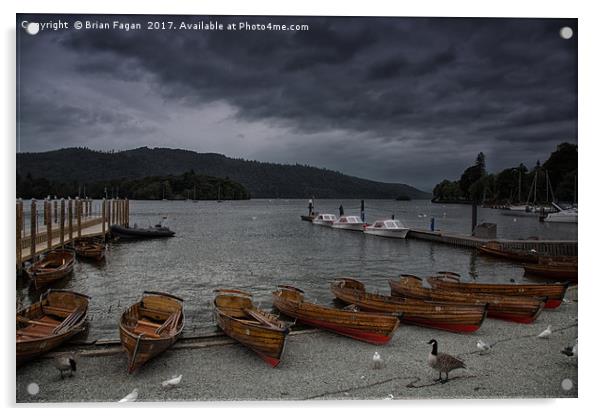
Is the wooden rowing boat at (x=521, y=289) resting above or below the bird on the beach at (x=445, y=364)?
above

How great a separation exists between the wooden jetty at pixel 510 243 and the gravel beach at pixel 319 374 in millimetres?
8880

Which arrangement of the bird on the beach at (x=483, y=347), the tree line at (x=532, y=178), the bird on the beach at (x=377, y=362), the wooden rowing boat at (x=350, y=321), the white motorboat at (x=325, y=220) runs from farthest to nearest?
the white motorboat at (x=325, y=220) < the wooden rowing boat at (x=350, y=321) < the bird on the beach at (x=483, y=347) < the tree line at (x=532, y=178) < the bird on the beach at (x=377, y=362)

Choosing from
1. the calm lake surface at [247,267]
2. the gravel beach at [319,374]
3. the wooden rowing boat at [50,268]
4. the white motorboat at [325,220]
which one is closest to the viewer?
the gravel beach at [319,374]

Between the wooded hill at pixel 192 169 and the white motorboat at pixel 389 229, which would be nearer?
the wooded hill at pixel 192 169

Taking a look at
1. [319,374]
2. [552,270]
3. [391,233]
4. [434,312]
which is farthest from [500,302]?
[391,233]

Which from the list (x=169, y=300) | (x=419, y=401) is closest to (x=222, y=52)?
(x=169, y=300)

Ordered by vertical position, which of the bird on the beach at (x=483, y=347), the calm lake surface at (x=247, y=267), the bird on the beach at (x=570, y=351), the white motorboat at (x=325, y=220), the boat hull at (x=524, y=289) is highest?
the white motorboat at (x=325, y=220)

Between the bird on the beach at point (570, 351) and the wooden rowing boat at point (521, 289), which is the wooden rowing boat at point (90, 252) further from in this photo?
the bird on the beach at point (570, 351)

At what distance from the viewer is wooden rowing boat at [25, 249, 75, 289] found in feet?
42.7

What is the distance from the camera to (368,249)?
2484cm

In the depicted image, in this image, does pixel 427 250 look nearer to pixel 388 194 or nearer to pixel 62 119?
pixel 388 194

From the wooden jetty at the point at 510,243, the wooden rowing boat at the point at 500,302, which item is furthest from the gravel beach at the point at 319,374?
the wooden jetty at the point at 510,243

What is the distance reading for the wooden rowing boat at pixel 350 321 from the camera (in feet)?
25.1

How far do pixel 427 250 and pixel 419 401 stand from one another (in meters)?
18.8
